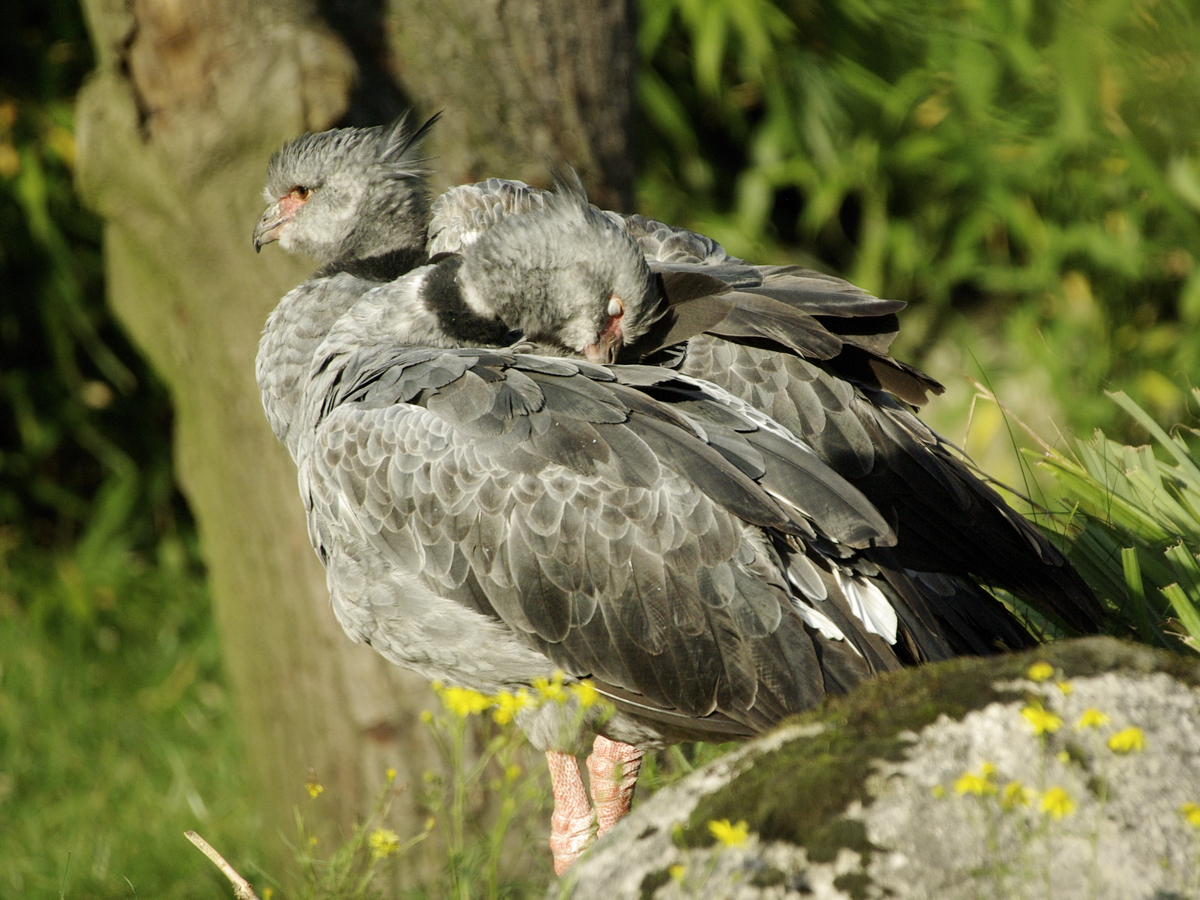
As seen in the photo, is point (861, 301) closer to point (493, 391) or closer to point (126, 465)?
point (493, 391)

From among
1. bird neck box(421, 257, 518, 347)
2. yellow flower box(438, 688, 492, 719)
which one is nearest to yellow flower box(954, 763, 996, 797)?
yellow flower box(438, 688, 492, 719)

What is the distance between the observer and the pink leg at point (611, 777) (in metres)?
2.23

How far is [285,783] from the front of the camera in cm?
376

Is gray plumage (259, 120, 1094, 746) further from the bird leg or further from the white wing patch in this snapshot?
the bird leg

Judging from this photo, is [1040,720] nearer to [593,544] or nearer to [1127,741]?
[1127,741]

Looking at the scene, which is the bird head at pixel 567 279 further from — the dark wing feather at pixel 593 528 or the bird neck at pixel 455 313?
the dark wing feather at pixel 593 528

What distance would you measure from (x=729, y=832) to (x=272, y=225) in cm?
202

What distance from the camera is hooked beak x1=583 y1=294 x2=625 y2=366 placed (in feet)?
7.52

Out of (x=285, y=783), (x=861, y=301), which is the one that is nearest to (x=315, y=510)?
(x=861, y=301)

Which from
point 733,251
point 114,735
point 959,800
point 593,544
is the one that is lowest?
point 114,735

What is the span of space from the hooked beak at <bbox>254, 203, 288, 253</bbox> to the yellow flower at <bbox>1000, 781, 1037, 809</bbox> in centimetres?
208

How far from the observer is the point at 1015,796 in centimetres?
121

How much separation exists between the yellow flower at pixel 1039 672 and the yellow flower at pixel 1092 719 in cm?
6

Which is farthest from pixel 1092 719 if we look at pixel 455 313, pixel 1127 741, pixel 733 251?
pixel 733 251
